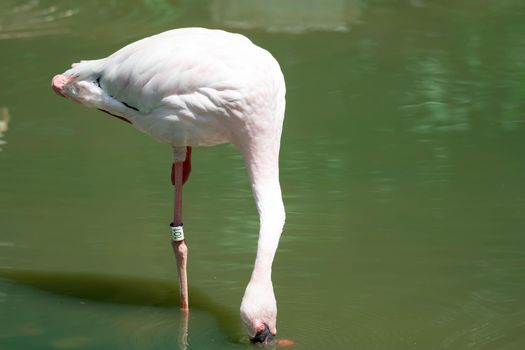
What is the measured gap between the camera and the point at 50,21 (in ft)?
38.3

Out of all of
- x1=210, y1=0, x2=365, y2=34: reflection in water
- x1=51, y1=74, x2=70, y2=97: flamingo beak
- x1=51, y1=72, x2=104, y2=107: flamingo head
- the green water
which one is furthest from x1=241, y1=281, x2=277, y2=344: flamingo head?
x1=210, y1=0, x2=365, y2=34: reflection in water

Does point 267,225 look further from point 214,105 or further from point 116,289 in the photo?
point 116,289

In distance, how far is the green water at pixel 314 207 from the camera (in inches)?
200

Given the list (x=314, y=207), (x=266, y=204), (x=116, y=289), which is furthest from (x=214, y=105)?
(x=314, y=207)

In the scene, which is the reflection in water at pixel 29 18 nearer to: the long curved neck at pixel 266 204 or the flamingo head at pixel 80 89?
the flamingo head at pixel 80 89

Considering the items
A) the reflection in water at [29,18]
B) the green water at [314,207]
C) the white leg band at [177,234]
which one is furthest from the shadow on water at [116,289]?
the reflection in water at [29,18]

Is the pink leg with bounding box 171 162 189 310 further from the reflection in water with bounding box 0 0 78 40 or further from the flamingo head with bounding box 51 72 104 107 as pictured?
the reflection in water with bounding box 0 0 78 40

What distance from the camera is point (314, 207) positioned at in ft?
21.4

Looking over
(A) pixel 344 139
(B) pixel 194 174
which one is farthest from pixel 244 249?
(A) pixel 344 139

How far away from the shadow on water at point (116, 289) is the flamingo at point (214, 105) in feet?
0.53

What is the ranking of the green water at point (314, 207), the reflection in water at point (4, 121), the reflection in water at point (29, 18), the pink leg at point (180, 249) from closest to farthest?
the green water at point (314, 207)
the pink leg at point (180, 249)
the reflection in water at point (4, 121)
the reflection in water at point (29, 18)

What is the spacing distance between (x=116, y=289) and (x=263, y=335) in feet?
3.76

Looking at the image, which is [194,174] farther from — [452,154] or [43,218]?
[452,154]

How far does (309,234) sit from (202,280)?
821 mm
